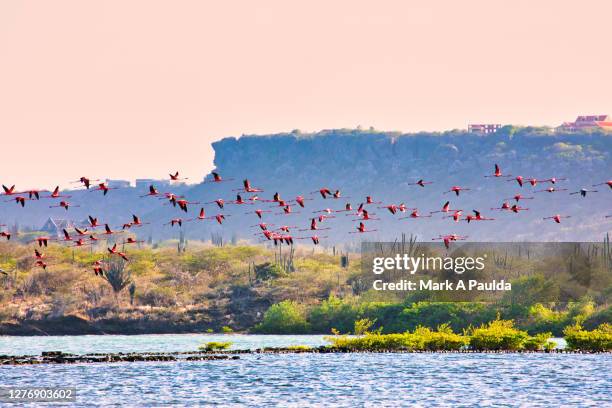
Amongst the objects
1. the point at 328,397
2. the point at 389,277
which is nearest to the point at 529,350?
the point at 328,397

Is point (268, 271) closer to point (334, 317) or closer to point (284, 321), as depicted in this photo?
point (284, 321)

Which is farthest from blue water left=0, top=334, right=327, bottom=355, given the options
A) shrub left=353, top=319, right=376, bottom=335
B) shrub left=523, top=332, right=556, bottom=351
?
shrub left=523, top=332, right=556, bottom=351

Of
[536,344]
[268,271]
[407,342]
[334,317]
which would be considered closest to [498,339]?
[536,344]

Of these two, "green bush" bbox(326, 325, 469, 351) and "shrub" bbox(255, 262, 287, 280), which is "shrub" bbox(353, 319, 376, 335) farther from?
"shrub" bbox(255, 262, 287, 280)

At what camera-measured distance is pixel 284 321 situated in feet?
404

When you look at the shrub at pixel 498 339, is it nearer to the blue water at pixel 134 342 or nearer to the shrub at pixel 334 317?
the blue water at pixel 134 342

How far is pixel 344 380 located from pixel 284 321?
54.9 meters

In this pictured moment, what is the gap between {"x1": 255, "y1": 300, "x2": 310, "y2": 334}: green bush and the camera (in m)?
123

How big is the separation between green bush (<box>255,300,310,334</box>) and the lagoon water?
37.2 m

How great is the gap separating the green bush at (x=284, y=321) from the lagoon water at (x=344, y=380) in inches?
1465

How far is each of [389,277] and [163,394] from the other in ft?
253

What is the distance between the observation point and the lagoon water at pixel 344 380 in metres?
59.6

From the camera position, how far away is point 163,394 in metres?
61.8

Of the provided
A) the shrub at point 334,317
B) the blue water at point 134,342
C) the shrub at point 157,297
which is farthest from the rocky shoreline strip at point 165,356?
the shrub at point 157,297
